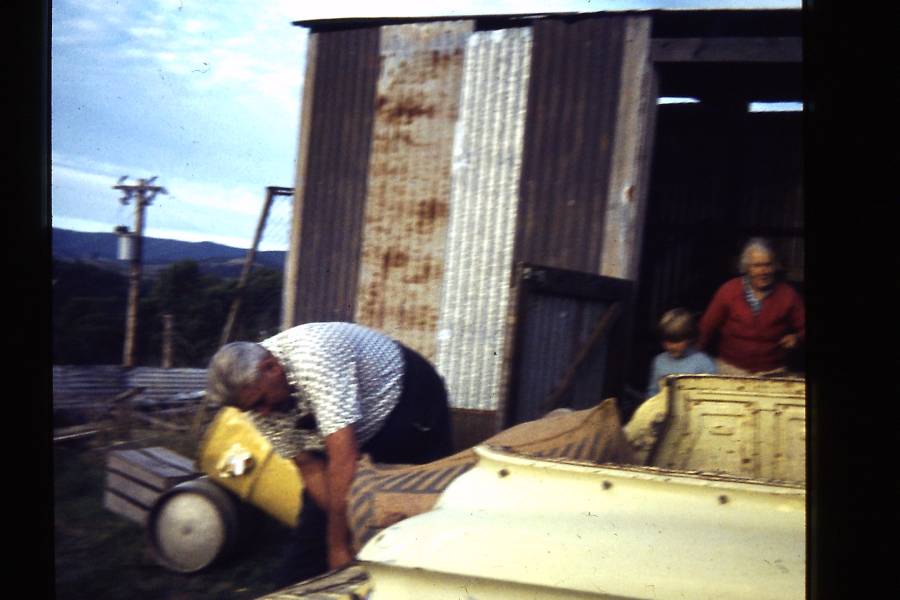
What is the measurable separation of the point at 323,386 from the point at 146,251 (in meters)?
0.86

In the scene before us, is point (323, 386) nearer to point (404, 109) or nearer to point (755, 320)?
point (755, 320)

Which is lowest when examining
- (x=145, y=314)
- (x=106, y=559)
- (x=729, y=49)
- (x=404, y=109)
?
(x=106, y=559)

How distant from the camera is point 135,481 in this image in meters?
3.06

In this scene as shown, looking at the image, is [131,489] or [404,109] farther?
[404,109]

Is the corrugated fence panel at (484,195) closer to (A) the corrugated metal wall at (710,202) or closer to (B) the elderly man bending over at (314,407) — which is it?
(B) the elderly man bending over at (314,407)

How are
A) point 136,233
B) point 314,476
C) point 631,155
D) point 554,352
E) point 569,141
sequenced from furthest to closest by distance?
1. point 569,141
2. point 631,155
3. point 554,352
4. point 314,476
5. point 136,233

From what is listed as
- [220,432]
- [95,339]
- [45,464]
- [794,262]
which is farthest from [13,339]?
[794,262]

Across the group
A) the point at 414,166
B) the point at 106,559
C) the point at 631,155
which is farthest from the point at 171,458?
the point at 631,155

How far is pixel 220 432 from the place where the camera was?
129 inches

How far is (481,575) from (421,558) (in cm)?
17

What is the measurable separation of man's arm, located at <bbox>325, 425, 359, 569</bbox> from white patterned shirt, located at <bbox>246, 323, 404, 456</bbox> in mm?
49

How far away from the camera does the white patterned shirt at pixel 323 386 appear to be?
3.04m

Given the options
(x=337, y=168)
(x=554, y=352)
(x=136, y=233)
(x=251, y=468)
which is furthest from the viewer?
(x=337, y=168)

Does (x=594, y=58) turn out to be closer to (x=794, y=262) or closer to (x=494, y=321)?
(x=494, y=321)
